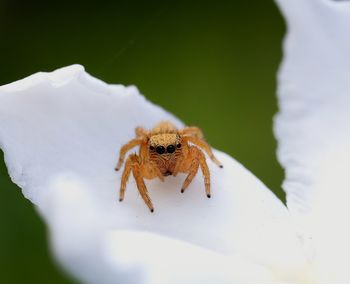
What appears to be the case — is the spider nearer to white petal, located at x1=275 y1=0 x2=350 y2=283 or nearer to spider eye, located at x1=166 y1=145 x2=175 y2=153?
spider eye, located at x1=166 y1=145 x2=175 y2=153

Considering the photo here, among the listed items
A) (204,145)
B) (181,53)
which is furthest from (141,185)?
(181,53)

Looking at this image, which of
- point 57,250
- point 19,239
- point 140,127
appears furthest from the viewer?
point 19,239

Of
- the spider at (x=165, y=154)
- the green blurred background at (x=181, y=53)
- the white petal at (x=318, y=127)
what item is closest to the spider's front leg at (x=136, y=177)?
the spider at (x=165, y=154)

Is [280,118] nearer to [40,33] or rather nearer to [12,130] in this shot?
[12,130]

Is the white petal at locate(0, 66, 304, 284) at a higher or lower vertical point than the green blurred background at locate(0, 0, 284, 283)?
higher

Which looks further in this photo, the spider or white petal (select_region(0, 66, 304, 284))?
the spider

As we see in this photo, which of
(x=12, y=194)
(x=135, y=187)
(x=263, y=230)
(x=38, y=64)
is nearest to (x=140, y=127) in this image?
(x=135, y=187)

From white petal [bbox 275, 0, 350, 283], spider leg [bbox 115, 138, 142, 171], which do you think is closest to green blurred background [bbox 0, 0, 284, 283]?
white petal [bbox 275, 0, 350, 283]
